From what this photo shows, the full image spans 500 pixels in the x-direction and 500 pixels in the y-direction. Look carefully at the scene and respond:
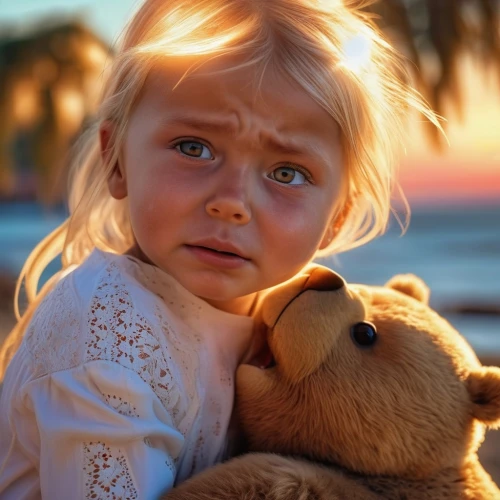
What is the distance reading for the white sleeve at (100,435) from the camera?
131cm

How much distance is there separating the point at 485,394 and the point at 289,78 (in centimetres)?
77

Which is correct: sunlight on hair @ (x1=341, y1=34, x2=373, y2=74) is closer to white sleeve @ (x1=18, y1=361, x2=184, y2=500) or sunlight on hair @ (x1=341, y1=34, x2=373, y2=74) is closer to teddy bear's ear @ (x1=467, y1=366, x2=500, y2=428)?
teddy bear's ear @ (x1=467, y1=366, x2=500, y2=428)

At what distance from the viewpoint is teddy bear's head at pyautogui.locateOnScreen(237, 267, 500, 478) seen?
1410 mm

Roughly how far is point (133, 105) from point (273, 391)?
705 mm

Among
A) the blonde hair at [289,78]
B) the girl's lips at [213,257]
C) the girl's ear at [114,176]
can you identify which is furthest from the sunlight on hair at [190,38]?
the girl's lips at [213,257]

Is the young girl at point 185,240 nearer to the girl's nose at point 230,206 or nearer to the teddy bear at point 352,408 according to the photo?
the girl's nose at point 230,206

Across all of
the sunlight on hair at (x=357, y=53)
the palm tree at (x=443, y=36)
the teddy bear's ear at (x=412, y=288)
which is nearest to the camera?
the sunlight on hair at (x=357, y=53)

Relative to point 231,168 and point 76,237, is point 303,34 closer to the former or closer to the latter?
point 231,168

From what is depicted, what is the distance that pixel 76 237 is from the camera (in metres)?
2.07

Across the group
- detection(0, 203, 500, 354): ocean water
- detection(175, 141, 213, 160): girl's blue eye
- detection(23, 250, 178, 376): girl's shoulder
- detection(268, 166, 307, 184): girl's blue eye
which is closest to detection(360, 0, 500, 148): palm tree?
detection(0, 203, 500, 354): ocean water

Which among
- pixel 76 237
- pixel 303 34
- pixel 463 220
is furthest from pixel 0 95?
pixel 463 220

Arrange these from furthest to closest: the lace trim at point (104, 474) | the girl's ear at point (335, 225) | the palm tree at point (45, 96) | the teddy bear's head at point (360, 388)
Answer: the palm tree at point (45, 96) → the girl's ear at point (335, 225) → the teddy bear's head at point (360, 388) → the lace trim at point (104, 474)

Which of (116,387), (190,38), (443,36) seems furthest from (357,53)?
(443,36)

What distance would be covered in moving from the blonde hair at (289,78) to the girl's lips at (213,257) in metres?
0.37
